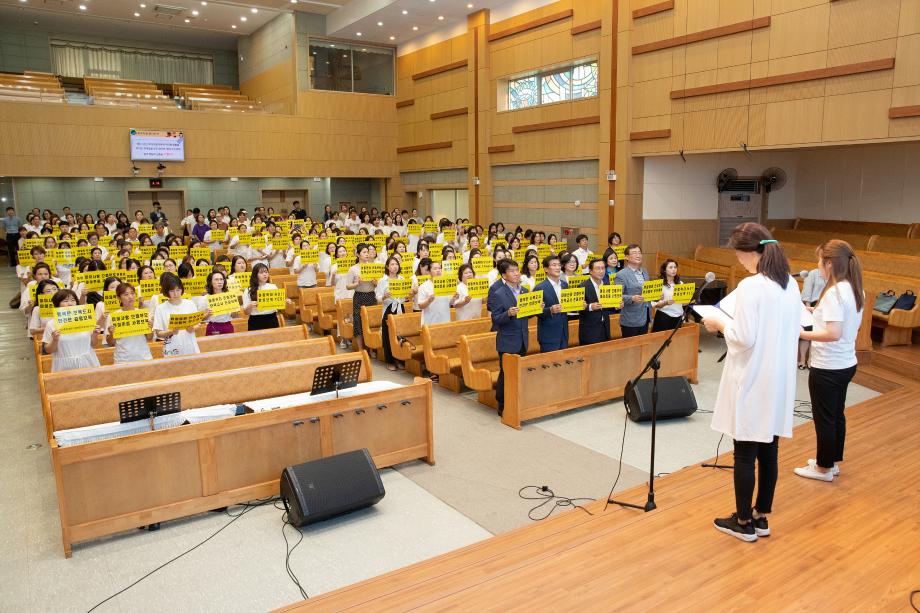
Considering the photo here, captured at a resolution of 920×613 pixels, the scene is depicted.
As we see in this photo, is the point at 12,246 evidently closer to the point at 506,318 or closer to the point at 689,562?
the point at 506,318

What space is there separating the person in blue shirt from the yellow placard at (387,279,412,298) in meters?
13.7

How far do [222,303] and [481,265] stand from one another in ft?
14.0

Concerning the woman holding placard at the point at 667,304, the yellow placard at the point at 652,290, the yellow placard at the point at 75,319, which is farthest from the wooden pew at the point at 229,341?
the woman holding placard at the point at 667,304

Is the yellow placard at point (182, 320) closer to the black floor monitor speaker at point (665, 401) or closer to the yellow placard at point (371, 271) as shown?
the yellow placard at point (371, 271)

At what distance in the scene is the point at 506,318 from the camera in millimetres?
6750

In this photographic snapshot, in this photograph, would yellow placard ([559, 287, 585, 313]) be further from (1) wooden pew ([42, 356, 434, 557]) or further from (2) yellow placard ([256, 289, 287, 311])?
(2) yellow placard ([256, 289, 287, 311])

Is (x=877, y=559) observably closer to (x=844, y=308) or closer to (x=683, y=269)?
(x=844, y=308)

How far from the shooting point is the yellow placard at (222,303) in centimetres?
692

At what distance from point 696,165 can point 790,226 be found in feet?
9.82

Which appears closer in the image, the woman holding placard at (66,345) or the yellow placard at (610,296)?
the woman holding placard at (66,345)

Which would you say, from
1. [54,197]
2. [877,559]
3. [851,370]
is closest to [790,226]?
[851,370]

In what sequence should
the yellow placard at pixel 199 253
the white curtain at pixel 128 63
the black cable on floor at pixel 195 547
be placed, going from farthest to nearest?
1. the white curtain at pixel 128 63
2. the yellow placard at pixel 199 253
3. the black cable on floor at pixel 195 547

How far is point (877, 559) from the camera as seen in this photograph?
12.0ft

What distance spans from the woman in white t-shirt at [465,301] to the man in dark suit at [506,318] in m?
1.36
